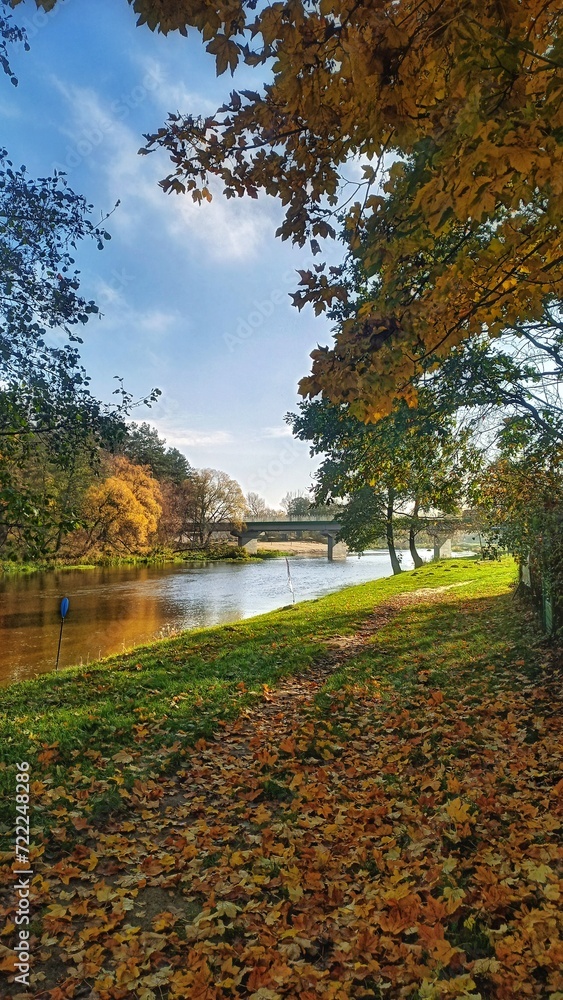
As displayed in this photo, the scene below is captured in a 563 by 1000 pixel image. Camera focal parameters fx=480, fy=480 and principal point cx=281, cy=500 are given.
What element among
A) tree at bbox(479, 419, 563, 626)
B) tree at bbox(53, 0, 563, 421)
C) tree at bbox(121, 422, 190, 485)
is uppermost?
tree at bbox(121, 422, 190, 485)

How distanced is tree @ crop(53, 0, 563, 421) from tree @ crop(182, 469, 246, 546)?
55.6m

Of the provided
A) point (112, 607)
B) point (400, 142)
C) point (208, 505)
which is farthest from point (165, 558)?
point (400, 142)

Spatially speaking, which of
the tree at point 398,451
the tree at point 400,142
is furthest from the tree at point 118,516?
the tree at point 400,142

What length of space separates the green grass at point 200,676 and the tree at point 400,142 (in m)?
4.26

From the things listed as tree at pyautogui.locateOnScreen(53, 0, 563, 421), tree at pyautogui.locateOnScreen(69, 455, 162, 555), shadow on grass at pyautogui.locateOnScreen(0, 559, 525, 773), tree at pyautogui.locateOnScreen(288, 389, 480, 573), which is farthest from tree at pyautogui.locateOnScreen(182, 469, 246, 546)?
tree at pyautogui.locateOnScreen(53, 0, 563, 421)

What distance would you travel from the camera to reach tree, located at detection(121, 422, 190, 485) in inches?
2413

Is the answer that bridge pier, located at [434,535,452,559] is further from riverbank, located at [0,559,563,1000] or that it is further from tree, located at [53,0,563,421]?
tree, located at [53,0,563,421]

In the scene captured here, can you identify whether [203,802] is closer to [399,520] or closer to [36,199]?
[36,199]

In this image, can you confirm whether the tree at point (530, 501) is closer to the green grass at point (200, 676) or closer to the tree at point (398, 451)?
the tree at point (398, 451)

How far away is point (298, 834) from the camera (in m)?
3.44

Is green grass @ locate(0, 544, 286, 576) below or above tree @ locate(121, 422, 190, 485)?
below

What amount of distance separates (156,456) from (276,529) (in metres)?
19.4

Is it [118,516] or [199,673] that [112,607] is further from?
→ [118,516]

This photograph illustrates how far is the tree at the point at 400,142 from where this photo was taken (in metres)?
1.97
